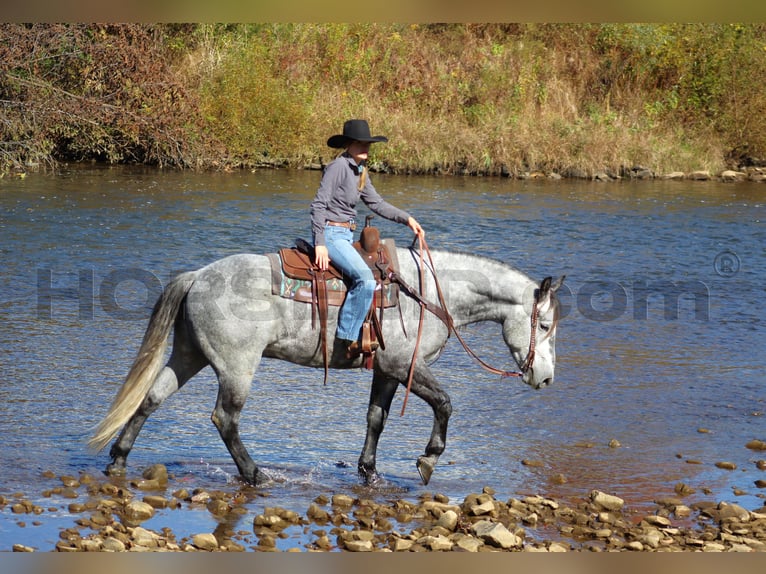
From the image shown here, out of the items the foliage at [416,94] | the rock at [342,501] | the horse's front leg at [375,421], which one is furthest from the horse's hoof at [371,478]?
the foliage at [416,94]

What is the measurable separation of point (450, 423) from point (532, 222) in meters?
12.2

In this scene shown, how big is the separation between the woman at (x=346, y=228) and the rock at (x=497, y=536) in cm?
186

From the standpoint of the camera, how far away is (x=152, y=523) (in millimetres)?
7133

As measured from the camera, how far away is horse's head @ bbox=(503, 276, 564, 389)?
8516 mm

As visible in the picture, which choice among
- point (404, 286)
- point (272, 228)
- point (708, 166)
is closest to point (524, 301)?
point (404, 286)

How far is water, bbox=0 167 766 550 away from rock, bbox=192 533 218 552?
369mm

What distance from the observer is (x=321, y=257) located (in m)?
8.18

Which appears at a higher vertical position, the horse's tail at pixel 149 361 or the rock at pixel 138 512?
the horse's tail at pixel 149 361

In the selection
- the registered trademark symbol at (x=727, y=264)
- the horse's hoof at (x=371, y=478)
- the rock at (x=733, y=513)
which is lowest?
the horse's hoof at (x=371, y=478)

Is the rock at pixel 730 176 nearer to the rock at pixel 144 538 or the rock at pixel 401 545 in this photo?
Result: the rock at pixel 401 545

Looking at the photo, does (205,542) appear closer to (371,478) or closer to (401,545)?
(401,545)

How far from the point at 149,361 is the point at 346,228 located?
5.80ft

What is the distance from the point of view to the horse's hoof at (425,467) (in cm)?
818

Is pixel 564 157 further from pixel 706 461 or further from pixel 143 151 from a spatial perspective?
pixel 706 461
